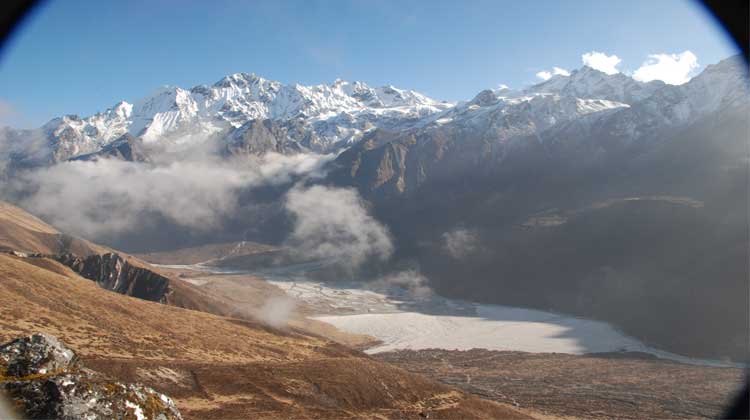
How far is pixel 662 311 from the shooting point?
9531 centimetres

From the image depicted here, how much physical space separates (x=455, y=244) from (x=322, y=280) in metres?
48.9

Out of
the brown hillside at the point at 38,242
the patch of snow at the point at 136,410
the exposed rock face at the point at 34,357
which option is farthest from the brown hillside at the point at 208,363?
the brown hillside at the point at 38,242

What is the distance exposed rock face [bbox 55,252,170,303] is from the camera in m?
63.2

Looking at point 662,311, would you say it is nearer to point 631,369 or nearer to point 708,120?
point 631,369

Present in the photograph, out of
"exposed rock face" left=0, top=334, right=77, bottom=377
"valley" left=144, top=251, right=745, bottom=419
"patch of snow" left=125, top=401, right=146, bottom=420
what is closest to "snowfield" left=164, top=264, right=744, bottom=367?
"valley" left=144, top=251, right=745, bottom=419

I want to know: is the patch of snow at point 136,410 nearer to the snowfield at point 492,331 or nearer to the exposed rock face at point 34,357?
the exposed rock face at point 34,357

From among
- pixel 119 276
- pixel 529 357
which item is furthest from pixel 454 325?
pixel 119 276

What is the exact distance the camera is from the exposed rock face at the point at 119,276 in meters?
63.2

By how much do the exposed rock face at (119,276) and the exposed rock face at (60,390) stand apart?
5892 centimetres

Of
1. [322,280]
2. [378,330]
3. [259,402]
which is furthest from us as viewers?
[322,280]

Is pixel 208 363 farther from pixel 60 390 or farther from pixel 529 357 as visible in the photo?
pixel 529 357

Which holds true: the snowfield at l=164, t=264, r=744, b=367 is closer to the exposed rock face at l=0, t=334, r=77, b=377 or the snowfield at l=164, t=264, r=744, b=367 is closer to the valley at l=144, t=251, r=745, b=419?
the valley at l=144, t=251, r=745, b=419

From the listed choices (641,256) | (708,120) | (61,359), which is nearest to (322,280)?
(641,256)

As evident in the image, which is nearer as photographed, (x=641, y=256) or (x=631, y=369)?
(x=631, y=369)
